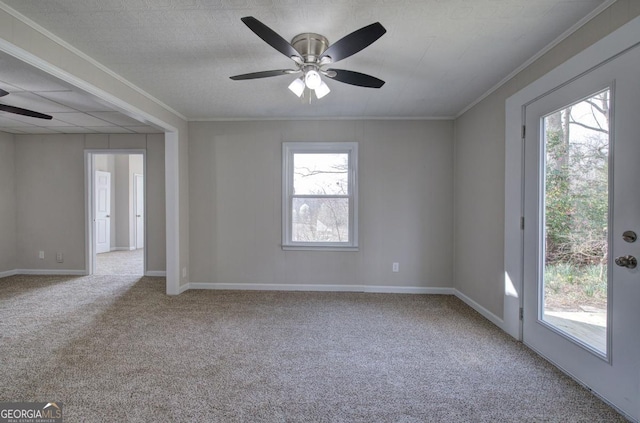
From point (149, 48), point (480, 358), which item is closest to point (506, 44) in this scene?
point (480, 358)

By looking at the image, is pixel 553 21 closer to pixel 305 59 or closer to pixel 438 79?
pixel 438 79

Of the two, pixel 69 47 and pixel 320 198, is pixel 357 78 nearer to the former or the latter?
pixel 320 198

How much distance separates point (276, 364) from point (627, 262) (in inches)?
90.1

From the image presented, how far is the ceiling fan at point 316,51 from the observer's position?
5.53ft

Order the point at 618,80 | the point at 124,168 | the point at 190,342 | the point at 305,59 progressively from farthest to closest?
1. the point at 124,168
2. the point at 190,342
3. the point at 305,59
4. the point at 618,80

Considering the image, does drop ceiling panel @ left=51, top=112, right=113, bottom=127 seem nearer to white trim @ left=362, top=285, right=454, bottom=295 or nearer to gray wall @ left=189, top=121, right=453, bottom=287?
gray wall @ left=189, top=121, right=453, bottom=287

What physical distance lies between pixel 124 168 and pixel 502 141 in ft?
26.4

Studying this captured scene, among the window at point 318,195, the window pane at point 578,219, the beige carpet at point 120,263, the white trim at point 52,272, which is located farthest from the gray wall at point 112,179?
the window pane at point 578,219

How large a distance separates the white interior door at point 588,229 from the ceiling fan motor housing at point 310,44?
177 cm

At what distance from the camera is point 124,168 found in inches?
290

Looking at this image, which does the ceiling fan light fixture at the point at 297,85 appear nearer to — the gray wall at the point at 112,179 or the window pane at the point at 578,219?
the window pane at the point at 578,219

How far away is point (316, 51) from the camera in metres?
2.19

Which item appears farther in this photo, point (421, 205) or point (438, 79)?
point (421, 205)

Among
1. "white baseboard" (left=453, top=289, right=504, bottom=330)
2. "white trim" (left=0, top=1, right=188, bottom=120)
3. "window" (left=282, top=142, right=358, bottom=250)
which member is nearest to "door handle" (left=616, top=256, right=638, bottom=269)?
"white baseboard" (left=453, top=289, right=504, bottom=330)
